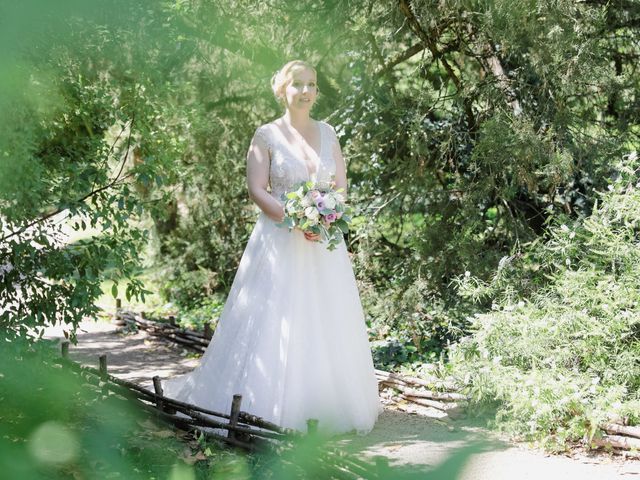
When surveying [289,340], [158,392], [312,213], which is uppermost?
[312,213]

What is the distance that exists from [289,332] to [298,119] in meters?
1.30

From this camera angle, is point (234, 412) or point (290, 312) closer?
point (234, 412)

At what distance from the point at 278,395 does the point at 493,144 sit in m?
2.73

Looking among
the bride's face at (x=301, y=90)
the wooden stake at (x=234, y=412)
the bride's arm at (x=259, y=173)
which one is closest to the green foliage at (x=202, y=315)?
the bride's arm at (x=259, y=173)

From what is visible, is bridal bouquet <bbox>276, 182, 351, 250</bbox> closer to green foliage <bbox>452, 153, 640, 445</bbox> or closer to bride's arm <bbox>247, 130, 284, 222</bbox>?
bride's arm <bbox>247, 130, 284, 222</bbox>

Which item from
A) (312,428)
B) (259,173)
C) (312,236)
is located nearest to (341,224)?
(312,236)

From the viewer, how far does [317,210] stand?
4578 mm

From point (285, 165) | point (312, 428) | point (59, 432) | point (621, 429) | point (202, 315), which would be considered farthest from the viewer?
point (202, 315)

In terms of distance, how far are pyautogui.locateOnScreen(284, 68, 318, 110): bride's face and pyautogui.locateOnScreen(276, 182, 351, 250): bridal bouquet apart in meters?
0.53

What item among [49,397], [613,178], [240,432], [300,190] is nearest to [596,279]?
[613,178]

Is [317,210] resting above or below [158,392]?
above

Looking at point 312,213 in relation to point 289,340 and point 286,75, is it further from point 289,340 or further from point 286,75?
point 286,75

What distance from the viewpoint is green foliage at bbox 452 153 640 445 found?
15.4ft

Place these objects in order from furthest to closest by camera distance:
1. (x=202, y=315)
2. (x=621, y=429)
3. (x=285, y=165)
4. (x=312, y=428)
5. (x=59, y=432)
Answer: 1. (x=202, y=315)
2. (x=285, y=165)
3. (x=621, y=429)
4. (x=312, y=428)
5. (x=59, y=432)
